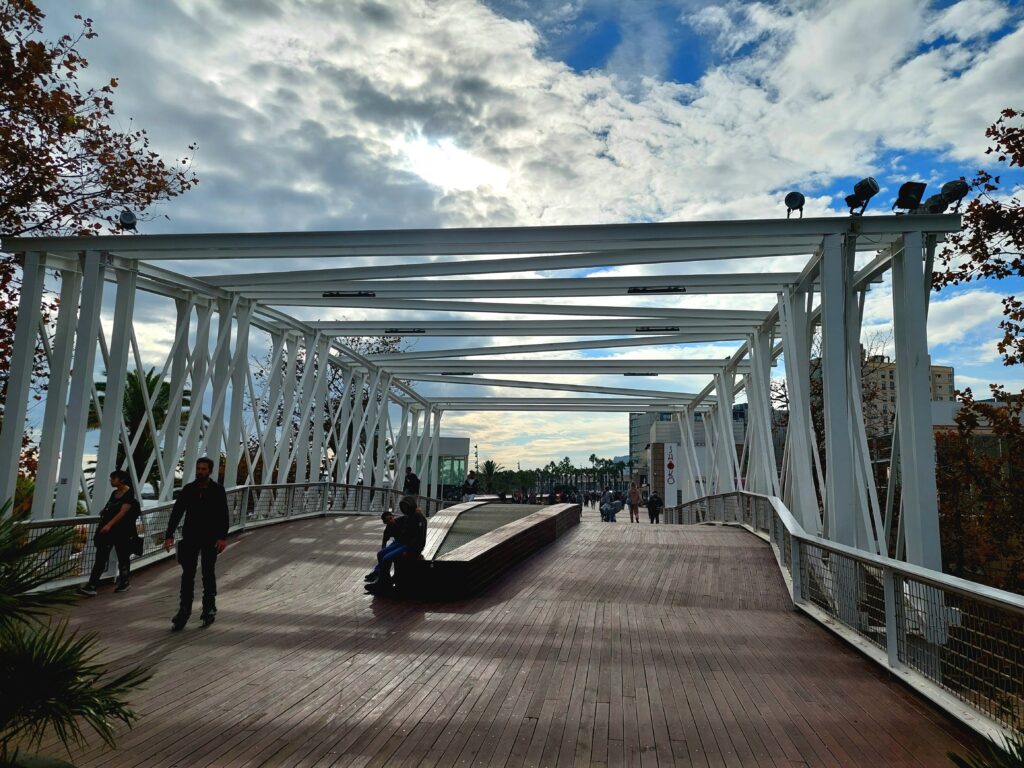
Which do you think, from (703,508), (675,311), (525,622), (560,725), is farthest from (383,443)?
(560,725)

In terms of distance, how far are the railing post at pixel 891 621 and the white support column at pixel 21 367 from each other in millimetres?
10221

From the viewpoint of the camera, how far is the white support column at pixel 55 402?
10.3 metres

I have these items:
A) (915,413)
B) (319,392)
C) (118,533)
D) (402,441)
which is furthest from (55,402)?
(402,441)

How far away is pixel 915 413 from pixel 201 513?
7.47 m

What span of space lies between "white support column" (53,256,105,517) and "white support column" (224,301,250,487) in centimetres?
349

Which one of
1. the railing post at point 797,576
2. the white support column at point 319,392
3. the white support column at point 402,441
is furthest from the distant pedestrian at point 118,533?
the white support column at point 402,441

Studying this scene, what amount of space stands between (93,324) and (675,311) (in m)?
9.86

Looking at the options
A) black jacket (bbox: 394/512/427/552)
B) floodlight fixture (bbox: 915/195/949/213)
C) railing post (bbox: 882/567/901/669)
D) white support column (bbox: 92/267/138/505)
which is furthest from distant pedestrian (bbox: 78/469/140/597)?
floodlight fixture (bbox: 915/195/949/213)

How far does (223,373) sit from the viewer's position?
1391 cm

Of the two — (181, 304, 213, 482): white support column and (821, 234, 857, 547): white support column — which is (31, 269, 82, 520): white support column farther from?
(821, 234, 857, 547): white support column

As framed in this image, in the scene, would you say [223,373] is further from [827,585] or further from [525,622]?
[827,585]

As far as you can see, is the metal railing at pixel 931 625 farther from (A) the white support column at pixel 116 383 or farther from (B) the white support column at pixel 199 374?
(B) the white support column at pixel 199 374

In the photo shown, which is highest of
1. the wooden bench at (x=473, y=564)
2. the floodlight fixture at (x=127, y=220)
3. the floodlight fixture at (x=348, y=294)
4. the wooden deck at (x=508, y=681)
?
the floodlight fixture at (x=127, y=220)

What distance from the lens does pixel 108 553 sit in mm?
8938
